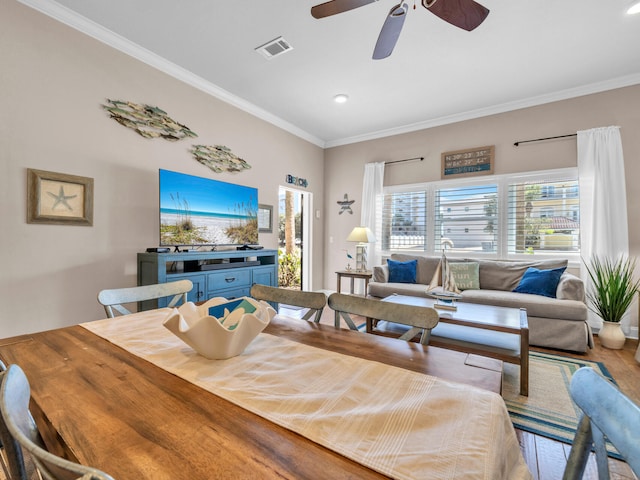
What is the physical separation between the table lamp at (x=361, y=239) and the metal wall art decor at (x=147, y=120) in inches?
101

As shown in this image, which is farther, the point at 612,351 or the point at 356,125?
the point at 356,125

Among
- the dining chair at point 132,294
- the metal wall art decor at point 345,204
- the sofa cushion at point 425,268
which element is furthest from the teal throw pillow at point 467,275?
the dining chair at point 132,294

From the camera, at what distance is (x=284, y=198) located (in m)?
6.11

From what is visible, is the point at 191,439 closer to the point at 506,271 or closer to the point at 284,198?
the point at 506,271

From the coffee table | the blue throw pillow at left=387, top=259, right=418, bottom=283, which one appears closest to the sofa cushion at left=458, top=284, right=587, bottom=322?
the coffee table

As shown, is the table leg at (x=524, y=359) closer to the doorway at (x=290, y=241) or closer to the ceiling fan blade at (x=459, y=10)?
the ceiling fan blade at (x=459, y=10)

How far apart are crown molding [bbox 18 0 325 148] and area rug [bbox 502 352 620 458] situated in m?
4.12

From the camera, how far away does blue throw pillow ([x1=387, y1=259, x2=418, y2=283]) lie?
13.5 ft

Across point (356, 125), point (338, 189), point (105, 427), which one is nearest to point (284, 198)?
point (338, 189)

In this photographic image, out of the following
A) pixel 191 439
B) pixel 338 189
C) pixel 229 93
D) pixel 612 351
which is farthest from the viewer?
pixel 338 189

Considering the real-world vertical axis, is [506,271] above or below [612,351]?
above

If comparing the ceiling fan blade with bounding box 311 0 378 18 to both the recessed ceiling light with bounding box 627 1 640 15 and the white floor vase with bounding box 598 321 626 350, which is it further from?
the white floor vase with bounding box 598 321 626 350

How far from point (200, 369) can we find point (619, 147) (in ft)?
15.5

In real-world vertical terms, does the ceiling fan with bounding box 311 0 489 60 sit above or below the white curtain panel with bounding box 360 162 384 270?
above
